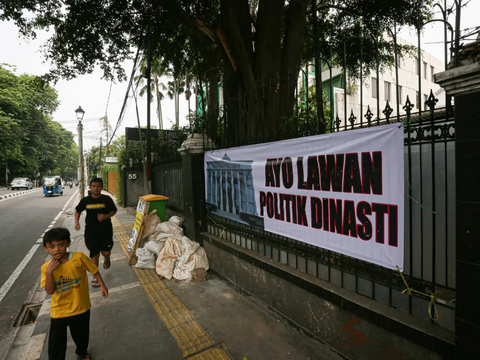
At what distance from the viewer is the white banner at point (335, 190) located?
2393 mm

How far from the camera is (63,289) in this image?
2.66m

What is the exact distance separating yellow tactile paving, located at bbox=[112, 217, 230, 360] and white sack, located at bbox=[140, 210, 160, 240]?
99 centimetres

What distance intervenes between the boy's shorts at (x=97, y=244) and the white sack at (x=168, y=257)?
986 mm

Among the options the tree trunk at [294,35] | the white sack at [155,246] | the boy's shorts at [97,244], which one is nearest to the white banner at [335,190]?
the white sack at [155,246]

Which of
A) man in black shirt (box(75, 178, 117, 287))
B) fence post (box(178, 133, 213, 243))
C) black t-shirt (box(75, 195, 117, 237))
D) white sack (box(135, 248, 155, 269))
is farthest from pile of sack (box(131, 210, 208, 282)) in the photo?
black t-shirt (box(75, 195, 117, 237))

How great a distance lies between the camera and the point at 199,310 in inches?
154

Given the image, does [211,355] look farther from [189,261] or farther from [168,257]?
[168,257]

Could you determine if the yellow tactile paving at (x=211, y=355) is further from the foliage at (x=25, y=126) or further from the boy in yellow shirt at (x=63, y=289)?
the foliage at (x=25, y=126)

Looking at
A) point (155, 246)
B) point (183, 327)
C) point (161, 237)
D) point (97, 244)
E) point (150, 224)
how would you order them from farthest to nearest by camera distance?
point (150, 224) < point (161, 237) < point (155, 246) < point (97, 244) < point (183, 327)

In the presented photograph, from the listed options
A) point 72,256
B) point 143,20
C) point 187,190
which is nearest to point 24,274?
point 187,190

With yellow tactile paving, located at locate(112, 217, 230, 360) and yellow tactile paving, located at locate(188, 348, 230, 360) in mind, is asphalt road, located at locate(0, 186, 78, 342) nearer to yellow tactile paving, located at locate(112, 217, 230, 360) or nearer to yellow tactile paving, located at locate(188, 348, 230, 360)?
yellow tactile paving, located at locate(112, 217, 230, 360)

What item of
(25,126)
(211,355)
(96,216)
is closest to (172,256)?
(96,216)

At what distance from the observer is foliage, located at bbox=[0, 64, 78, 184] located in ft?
108

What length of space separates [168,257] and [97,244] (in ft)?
4.26
